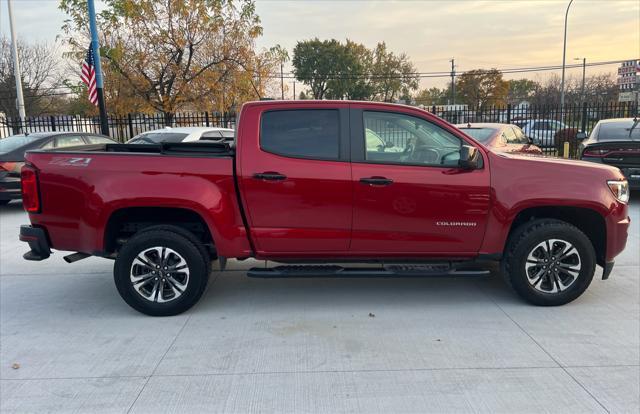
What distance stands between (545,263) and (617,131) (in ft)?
23.3

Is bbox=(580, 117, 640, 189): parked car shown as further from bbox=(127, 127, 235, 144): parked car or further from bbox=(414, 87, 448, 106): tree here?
bbox=(414, 87, 448, 106): tree

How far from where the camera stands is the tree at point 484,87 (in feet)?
193

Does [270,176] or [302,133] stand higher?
[302,133]

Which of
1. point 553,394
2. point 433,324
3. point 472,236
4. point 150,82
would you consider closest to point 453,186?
point 472,236

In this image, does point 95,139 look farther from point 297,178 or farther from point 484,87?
point 484,87

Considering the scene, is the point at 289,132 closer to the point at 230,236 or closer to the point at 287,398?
the point at 230,236

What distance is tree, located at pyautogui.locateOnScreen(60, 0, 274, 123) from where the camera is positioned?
53.6ft

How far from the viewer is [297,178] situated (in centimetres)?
414

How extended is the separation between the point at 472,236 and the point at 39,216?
393 centimetres

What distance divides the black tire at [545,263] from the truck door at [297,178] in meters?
1.56

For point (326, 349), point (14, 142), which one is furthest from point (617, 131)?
point (14, 142)

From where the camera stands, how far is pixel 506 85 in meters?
60.4

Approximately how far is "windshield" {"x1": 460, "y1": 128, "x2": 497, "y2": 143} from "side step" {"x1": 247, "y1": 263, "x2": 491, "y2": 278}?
4868mm

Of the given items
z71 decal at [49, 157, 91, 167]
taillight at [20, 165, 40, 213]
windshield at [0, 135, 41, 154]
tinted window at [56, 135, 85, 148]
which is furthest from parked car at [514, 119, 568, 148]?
taillight at [20, 165, 40, 213]
